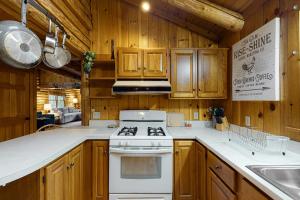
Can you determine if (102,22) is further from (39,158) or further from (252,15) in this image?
(39,158)

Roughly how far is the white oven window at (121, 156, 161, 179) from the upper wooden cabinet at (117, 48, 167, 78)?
45.1 inches

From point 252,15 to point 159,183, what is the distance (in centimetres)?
221

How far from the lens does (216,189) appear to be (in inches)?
64.2

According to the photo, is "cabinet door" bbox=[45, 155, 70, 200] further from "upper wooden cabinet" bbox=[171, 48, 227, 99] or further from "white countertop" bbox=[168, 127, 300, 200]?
"upper wooden cabinet" bbox=[171, 48, 227, 99]

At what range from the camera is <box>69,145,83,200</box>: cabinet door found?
5.85ft

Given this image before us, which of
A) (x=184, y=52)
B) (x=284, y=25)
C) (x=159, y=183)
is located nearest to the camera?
(x=284, y=25)

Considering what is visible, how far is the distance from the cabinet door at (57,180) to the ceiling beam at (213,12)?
2.17 m

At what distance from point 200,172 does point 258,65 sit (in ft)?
4.38

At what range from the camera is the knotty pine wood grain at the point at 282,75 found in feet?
5.05

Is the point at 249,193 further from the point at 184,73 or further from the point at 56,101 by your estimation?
the point at 56,101

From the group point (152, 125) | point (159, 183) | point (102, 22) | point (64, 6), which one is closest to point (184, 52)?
point (152, 125)

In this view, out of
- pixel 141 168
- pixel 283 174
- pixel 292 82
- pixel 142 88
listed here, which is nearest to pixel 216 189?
pixel 283 174

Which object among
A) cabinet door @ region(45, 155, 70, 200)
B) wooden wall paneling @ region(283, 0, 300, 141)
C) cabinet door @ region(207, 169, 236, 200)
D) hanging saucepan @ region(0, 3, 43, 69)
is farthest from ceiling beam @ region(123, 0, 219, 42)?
cabinet door @ region(45, 155, 70, 200)

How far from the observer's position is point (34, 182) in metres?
1.29
